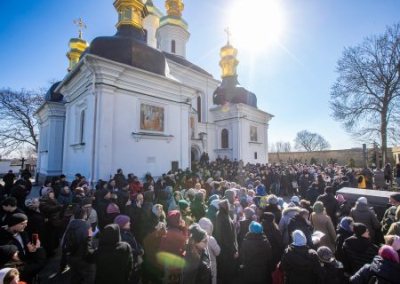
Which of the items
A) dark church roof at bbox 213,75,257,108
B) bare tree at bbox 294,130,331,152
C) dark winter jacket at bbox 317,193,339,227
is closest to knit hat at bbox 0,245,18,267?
dark winter jacket at bbox 317,193,339,227

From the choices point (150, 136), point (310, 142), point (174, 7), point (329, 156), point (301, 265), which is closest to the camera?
point (301, 265)

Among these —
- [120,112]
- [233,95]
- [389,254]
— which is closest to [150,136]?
[120,112]

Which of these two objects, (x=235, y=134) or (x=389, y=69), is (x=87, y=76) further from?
(x=389, y=69)

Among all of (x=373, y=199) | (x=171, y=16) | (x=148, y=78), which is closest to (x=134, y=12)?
(x=148, y=78)

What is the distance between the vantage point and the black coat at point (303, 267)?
2789 millimetres

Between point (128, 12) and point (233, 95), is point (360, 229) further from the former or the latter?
point (233, 95)

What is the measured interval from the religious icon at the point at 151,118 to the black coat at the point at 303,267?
405 inches

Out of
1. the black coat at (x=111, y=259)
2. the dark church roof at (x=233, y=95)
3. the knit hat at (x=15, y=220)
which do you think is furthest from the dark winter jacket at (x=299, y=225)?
the dark church roof at (x=233, y=95)

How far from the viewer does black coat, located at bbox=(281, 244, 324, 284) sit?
2.79 meters

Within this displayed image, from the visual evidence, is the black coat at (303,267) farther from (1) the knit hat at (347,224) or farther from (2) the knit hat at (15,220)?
Answer: (2) the knit hat at (15,220)

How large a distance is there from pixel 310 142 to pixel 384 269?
7183cm

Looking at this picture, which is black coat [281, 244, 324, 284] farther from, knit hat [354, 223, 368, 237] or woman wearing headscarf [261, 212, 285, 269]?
knit hat [354, 223, 368, 237]

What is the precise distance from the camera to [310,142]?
6662cm

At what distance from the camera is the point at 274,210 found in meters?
4.67
